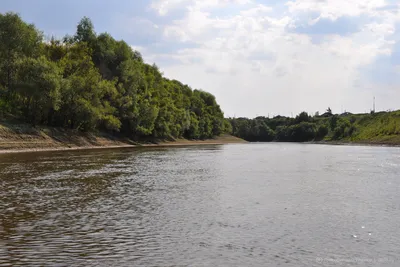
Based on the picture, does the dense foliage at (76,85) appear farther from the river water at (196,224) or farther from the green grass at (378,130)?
the green grass at (378,130)

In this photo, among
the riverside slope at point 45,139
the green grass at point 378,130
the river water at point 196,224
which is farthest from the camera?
the green grass at point 378,130

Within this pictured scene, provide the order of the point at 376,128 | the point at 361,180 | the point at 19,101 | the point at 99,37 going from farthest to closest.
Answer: the point at 376,128 → the point at 99,37 → the point at 19,101 → the point at 361,180

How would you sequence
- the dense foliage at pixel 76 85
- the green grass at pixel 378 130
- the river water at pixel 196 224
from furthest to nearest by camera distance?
1. the green grass at pixel 378 130
2. the dense foliage at pixel 76 85
3. the river water at pixel 196 224

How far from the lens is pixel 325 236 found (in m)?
14.6

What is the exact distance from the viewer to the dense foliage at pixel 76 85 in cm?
7856

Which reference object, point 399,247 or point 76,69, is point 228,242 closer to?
point 399,247

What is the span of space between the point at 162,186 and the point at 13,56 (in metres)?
75.5

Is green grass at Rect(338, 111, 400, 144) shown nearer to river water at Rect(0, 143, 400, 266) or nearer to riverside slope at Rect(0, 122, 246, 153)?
riverside slope at Rect(0, 122, 246, 153)

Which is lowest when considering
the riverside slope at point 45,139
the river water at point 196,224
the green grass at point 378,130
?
the river water at point 196,224

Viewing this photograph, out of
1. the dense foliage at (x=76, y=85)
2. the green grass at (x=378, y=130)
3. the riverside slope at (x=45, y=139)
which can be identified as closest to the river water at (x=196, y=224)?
the riverside slope at (x=45, y=139)

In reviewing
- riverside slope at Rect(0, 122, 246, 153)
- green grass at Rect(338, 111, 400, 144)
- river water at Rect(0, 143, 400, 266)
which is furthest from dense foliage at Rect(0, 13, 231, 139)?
green grass at Rect(338, 111, 400, 144)

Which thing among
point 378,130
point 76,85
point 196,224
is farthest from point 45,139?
point 378,130

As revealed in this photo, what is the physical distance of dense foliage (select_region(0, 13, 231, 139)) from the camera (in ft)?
258

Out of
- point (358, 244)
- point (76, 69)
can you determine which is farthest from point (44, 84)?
point (358, 244)
